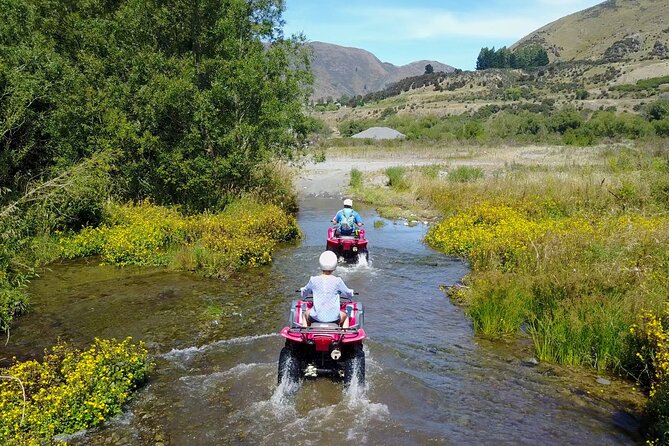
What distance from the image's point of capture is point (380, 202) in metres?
27.3

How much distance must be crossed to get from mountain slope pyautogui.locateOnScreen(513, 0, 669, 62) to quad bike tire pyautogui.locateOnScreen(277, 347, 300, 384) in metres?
119

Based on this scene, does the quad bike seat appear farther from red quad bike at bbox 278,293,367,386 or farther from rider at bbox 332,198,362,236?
rider at bbox 332,198,362,236

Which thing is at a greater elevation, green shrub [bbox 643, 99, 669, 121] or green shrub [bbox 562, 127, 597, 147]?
green shrub [bbox 643, 99, 669, 121]

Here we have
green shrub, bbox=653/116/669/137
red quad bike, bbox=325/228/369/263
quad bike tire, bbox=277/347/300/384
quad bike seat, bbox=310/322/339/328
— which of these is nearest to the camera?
quad bike seat, bbox=310/322/339/328

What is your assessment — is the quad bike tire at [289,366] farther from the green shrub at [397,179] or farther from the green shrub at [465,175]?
the green shrub at [397,179]

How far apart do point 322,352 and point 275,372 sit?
51.3 inches

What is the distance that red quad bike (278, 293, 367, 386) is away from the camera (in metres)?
6.79

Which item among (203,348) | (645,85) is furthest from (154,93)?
(645,85)

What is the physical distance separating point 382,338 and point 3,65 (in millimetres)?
12772

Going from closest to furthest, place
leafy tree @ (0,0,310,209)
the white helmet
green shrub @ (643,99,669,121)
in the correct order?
the white helmet < leafy tree @ (0,0,310,209) < green shrub @ (643,99,669,121)

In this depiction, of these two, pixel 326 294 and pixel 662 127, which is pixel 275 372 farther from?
pixel 662 127

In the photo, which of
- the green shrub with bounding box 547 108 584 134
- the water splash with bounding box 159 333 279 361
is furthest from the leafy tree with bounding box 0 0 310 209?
the green shrub with bounding box 547 108 584 134

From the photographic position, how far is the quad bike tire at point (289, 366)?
23.6ft

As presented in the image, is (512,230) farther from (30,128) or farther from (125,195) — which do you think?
(30,128)
